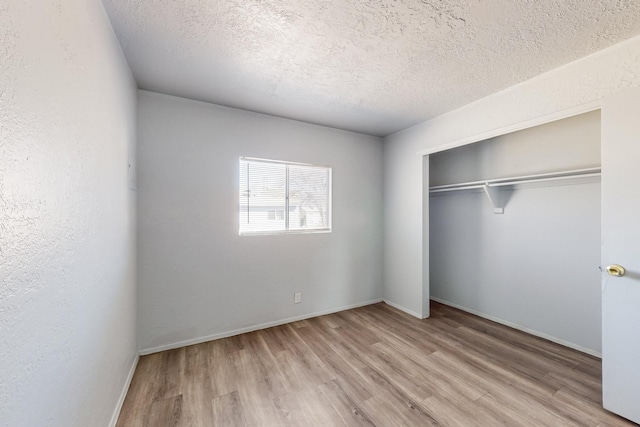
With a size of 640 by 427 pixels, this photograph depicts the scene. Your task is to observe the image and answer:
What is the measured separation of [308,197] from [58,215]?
2436 millimetres

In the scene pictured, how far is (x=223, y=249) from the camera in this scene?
2623 mm

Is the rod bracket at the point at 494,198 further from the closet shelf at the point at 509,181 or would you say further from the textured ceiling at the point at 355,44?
the textured ceiling at the point at 355,44

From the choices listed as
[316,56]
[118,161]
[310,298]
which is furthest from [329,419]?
[316,56]

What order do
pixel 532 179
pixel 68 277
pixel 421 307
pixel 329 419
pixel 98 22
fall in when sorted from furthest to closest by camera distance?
pixel 421 307, pixel 532 179, pixel 329 419, pixel 98 22, pixel 68 277

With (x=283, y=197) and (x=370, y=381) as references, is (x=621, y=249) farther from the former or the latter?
(x=283, y=197)

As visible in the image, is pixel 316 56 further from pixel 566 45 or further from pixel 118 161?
pixel 566 45

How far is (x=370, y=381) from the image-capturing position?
76.9 inches

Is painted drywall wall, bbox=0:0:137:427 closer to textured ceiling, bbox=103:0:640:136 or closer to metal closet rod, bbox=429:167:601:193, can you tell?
textured ceiling, bbox=103:0:640:136

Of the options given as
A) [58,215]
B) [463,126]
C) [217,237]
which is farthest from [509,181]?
[58,215]

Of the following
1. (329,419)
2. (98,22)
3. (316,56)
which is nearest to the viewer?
(98,22)

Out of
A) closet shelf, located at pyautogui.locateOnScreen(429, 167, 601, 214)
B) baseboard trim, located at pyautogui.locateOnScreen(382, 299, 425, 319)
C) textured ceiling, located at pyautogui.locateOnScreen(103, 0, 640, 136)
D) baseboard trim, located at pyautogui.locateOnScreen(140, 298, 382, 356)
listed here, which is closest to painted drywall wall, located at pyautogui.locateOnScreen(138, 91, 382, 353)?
baseboard trim, located at pyautogui.locateOnScreen(140, 298, 382, 356)

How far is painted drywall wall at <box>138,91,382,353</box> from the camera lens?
2.33 m

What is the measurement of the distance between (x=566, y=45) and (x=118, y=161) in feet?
10.1

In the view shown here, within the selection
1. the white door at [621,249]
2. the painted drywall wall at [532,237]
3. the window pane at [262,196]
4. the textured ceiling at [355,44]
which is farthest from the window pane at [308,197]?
the white door at [621,249]
